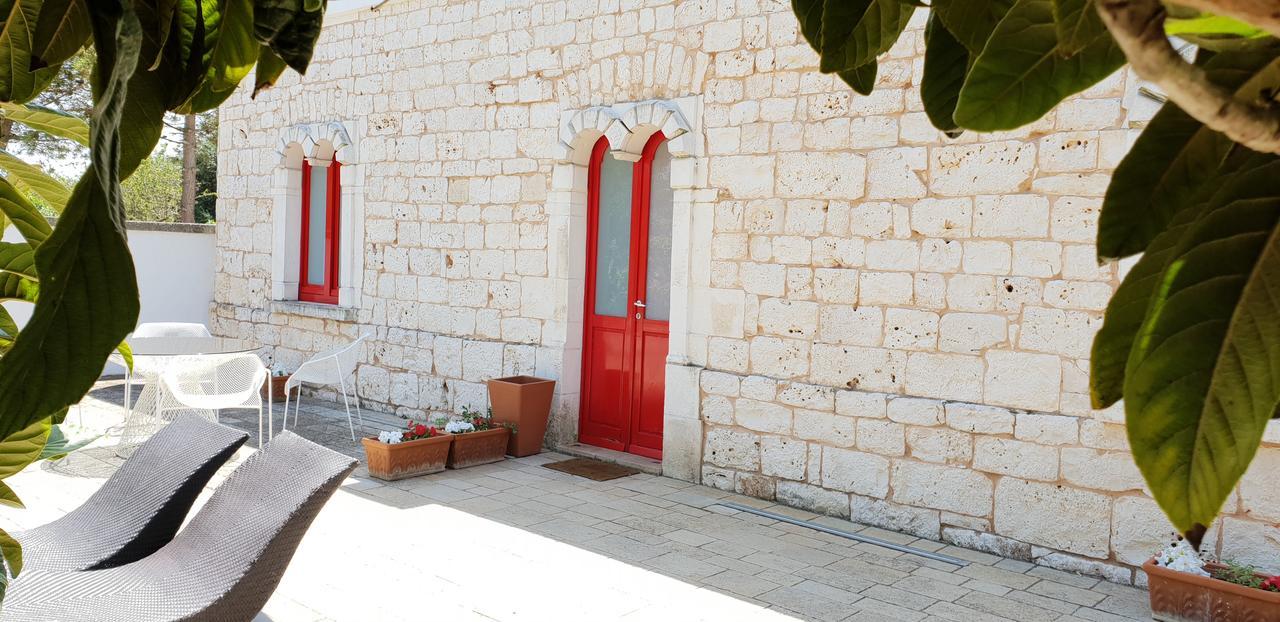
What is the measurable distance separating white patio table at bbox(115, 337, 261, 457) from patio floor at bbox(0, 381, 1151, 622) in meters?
0.45

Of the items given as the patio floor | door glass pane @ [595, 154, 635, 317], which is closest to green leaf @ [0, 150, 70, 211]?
the patio floor

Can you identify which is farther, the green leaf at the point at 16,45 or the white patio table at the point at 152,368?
the white patio table at the point at 152,368

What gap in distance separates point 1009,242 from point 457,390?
13.4 ft

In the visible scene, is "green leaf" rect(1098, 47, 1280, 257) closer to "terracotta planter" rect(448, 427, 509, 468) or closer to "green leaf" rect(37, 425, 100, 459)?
"green leaf" rect(37, 425, 100, 459)

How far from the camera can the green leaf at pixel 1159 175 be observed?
433 millimetres

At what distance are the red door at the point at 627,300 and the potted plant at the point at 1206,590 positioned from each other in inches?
118

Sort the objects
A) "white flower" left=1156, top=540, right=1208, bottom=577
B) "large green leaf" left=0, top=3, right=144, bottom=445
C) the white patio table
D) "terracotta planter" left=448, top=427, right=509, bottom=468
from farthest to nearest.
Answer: "terracotta planter" left=448, top=427, right=509, bottom=468 < the white patio table < "white flower" left=1156, top=540, right=1208, bottom=577 < "large green leaf" left=0, top=3, right=144, bottom=445

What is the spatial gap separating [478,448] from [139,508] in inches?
108

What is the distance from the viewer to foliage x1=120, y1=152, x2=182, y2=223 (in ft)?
70.5

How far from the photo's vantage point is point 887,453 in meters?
4.95

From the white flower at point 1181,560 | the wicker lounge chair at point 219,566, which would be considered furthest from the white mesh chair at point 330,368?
the white flower at point 1181,560

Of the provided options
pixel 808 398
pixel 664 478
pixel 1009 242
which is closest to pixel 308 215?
pixel 664 478

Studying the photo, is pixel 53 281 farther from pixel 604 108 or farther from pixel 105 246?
pixel 604 108

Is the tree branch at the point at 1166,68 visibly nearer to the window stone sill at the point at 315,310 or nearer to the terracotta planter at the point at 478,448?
the terracotta planter at the point at 478,448
